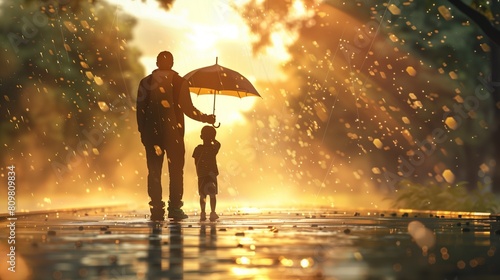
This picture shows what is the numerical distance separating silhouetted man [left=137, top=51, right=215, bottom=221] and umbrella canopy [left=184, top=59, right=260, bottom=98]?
160 cm

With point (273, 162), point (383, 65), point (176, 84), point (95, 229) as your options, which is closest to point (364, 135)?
point (383, 65)

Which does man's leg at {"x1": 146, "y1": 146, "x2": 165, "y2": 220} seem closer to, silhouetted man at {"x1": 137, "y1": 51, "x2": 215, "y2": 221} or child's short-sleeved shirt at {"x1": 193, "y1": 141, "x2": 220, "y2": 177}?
silhouetted man at {"x1": 137, "y1": 51, "x2": 215, "y2": 221}

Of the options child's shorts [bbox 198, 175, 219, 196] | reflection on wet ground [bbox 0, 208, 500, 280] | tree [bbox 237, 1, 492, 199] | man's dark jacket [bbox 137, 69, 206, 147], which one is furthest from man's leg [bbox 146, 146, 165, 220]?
tree [bbox 237, 1, 492, 199]

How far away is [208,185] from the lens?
933 inches

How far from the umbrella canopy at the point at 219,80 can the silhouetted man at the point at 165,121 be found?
63.1 inches

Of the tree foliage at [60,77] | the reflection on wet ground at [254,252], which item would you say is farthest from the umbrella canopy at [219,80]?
the tree foliage at [60,77]

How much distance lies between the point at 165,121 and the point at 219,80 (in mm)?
2329

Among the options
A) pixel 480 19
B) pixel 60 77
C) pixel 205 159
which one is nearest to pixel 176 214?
pixel 205 159

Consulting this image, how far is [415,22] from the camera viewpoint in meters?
33.6

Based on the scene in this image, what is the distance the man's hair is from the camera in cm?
2262

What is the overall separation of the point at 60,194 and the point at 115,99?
10.3 meters

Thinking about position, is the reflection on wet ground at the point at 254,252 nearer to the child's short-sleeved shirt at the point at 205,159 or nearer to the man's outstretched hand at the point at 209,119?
the man's outstretched hand at the point at 209,119

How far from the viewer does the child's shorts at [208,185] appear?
77.4 feet

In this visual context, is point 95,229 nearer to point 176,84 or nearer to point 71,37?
point 176,84
